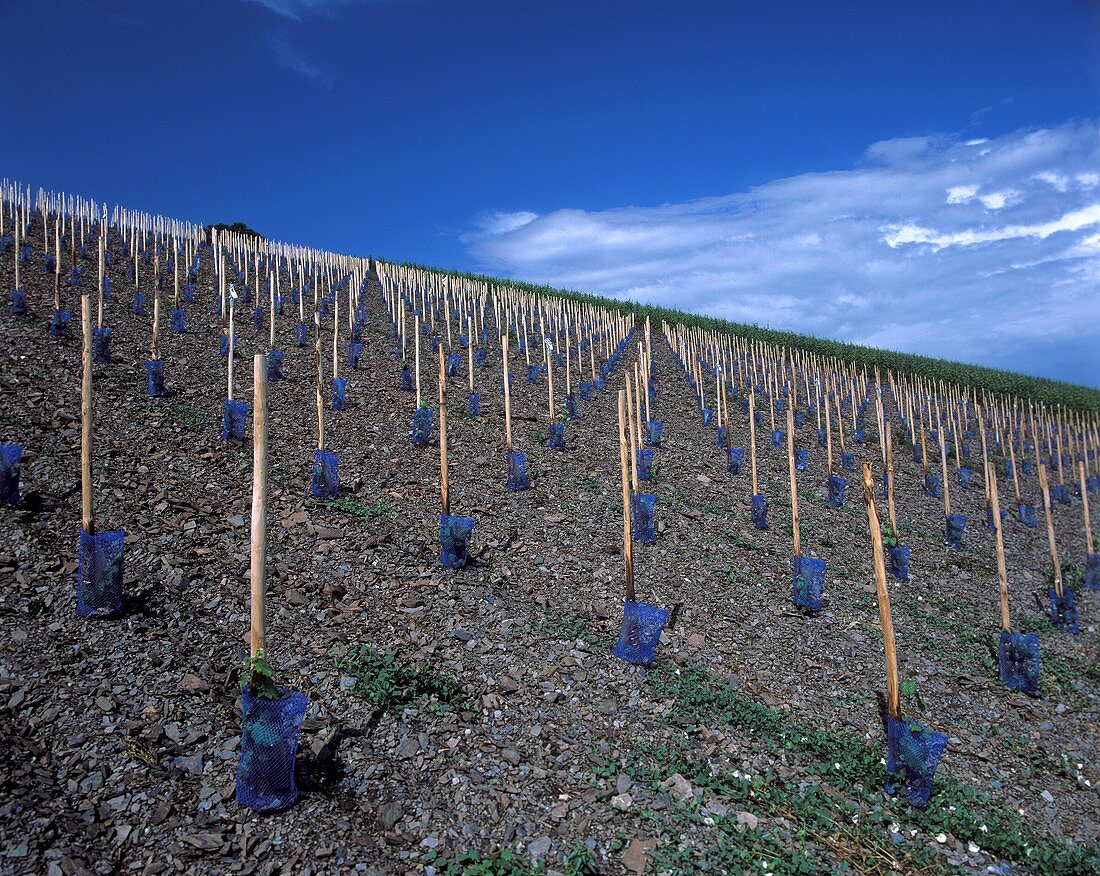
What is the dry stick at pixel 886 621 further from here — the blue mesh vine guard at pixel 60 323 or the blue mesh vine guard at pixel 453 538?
the blue mesh vine guard at pixel 60 323

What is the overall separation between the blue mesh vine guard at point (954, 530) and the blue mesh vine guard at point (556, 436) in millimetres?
8106

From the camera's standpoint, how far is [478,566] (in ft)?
27.2

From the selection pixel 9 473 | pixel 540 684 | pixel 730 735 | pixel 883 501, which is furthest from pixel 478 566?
pixel 883 501

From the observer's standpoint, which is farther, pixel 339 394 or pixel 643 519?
pixel 339 394

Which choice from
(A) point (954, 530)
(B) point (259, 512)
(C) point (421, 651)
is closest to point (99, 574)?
(B) point (259, 512)

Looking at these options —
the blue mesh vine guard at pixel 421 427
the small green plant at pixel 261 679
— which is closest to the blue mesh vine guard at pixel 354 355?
the blue mesh vine guard at pixel 421 427

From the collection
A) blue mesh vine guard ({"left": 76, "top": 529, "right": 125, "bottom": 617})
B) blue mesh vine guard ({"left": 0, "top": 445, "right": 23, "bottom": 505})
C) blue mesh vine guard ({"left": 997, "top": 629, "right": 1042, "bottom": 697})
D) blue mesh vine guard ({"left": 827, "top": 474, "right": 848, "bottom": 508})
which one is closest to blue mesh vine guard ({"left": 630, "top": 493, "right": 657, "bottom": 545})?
blue mesh vine guard ({"left": 997, "top": 629, "right": 1042, "bottom": 697})

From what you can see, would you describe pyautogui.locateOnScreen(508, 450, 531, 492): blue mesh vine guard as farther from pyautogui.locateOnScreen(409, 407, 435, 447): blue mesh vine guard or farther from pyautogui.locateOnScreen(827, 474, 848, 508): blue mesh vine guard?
pyautogui.locateOnScreen(827, 474, 848, 508): blue mesh vine guard

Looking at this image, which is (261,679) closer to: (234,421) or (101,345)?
(234,421)

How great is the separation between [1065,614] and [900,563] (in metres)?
2.41

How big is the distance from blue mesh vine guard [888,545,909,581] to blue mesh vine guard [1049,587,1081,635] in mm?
2123

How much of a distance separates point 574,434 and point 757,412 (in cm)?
928

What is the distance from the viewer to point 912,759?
5164 mm

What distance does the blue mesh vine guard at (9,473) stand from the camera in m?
7.11
